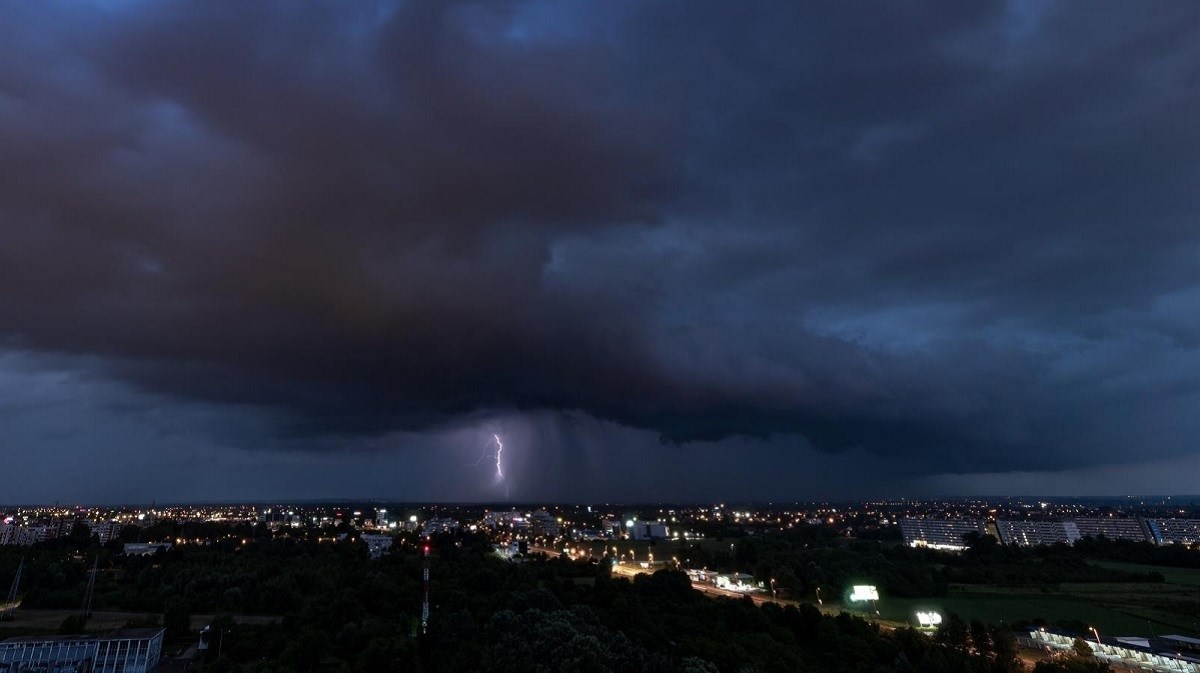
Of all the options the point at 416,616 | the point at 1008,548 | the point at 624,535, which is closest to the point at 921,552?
the point at 1008,548

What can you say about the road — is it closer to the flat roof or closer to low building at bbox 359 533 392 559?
low building at bbox 359 533 392 559

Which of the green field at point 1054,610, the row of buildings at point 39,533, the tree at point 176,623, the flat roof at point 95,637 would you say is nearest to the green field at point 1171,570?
the green field at point 1054,610

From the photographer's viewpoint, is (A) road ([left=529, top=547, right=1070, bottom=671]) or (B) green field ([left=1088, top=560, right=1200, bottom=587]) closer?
(A) road ([left=529, top=547, right=1070, bottom=671])

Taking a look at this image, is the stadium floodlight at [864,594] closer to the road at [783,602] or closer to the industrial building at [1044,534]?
the road at [783,602]

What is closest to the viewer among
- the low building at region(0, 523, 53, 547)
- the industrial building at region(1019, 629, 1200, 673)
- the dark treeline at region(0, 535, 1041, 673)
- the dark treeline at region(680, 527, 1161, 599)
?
the dark treeline at region(0, 535, 1041, 673)

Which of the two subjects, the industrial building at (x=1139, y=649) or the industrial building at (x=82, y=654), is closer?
the industrial building at (x=82, y=654)

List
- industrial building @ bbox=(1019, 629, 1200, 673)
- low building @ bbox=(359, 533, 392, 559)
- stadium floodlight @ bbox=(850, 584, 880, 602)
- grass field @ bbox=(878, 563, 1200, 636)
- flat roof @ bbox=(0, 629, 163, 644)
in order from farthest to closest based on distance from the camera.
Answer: low building @ bbox=(359, 533, 392, 559) < stadium floodlight @ bbox=(850, 584, 880, 602) < grass field @ bbox=(878, 563, 1200, 636) < industrial building @ bbox=(1019, 629, 1200, 673) < flat roof @ bbox=(0, 629, 163, 644)

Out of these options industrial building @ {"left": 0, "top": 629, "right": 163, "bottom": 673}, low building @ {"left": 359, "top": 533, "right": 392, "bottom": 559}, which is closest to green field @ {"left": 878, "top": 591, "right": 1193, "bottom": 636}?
industrial building @ {"left": 0, "top": 629, "right": 163, "bottom": 673}
